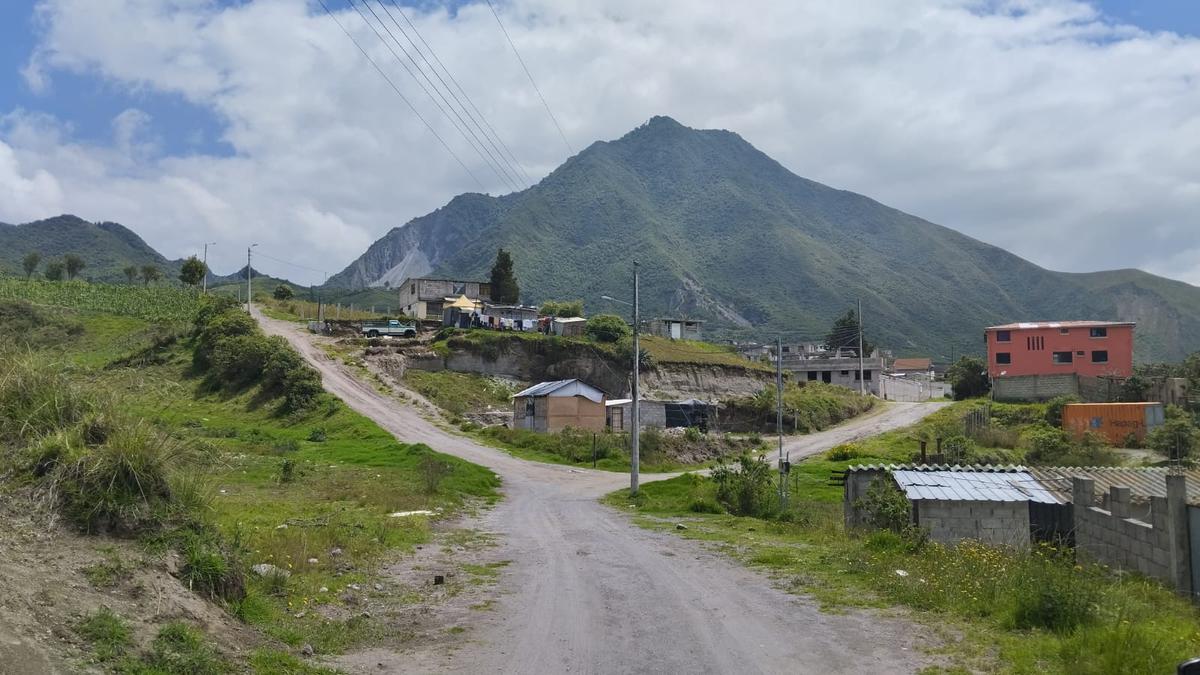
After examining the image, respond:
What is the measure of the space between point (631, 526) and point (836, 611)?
12260 millimetres

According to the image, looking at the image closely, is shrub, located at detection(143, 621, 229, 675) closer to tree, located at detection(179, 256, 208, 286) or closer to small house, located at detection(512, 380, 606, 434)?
small house, located at detection(512, 380, 606, 434)

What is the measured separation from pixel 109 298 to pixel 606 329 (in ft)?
162

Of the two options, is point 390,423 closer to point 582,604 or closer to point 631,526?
point 631,526

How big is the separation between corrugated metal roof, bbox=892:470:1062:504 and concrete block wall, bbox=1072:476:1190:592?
3.39 ft

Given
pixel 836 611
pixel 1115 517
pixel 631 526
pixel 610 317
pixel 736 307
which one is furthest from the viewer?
pixel 736 307

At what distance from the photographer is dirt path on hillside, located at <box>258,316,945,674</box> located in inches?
346

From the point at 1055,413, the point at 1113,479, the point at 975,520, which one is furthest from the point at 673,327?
the point at 975,520

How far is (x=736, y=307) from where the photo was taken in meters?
181

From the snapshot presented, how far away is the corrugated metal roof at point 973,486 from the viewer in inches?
714

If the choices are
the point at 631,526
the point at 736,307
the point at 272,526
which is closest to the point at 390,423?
the point at 631,526

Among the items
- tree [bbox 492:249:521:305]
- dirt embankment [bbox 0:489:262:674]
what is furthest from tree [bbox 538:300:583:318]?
dirt embankment [bbox 0:489:262:674]

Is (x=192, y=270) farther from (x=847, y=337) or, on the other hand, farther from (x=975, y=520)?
(x=975, y=520)

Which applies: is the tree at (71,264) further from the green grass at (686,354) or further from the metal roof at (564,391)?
the metal roof at (564,391)

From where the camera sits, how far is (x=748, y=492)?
2814cm
